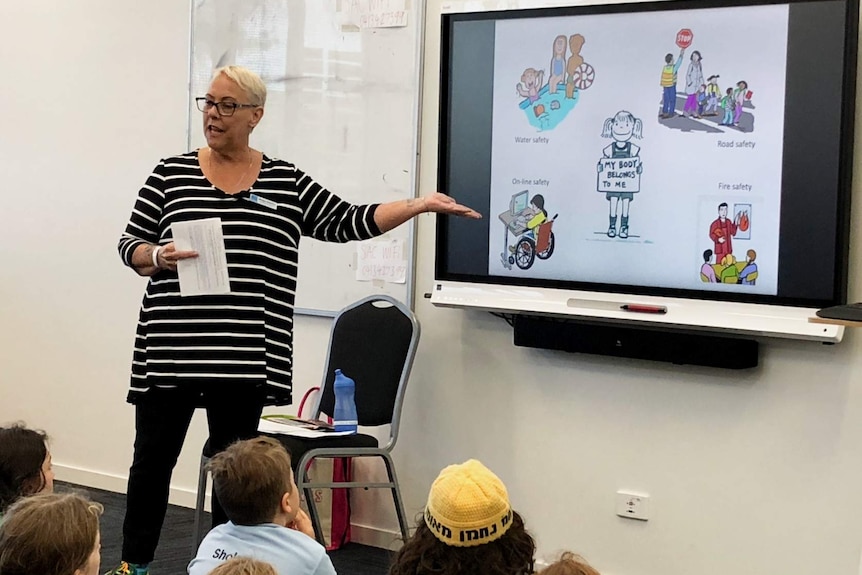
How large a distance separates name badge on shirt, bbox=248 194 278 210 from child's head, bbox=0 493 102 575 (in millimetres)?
1274

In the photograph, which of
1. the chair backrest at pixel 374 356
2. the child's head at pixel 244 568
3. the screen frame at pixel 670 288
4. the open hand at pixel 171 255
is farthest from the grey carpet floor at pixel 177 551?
the child's head at pixel 244 568

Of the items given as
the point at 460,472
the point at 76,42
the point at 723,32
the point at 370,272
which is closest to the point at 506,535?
the point at 460,472

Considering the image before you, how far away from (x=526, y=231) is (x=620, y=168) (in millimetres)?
369

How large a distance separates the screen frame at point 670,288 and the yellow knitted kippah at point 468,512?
1.57 metres

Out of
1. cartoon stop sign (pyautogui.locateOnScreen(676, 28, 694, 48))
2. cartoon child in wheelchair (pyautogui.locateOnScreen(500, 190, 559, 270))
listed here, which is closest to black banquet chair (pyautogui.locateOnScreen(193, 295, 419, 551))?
cartoon child in wheelchair (pyautogui.locateOnScreen(500, 190, 559, 270))

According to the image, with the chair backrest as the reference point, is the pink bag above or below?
below

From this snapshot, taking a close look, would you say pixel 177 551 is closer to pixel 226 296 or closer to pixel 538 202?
pixel 226 296

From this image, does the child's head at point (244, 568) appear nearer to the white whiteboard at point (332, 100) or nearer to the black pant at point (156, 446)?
the black pant at point (156, 446)

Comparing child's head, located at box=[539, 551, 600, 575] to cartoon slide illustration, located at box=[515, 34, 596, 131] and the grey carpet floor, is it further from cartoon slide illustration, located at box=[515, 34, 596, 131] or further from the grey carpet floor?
the grey carpet floor

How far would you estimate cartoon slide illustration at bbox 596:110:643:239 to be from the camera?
311 centimetres

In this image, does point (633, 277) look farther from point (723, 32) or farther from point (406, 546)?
point (406, 546)

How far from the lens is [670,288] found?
3.07m

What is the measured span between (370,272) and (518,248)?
0.68 metres

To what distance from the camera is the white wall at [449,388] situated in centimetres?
304
